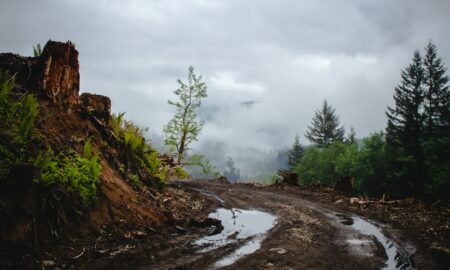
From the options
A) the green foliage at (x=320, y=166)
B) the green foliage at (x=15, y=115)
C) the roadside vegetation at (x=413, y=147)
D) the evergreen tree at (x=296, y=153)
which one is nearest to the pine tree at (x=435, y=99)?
the roadside vegetation at (x=413, y=147)

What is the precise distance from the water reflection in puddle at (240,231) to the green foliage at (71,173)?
8.26 feet

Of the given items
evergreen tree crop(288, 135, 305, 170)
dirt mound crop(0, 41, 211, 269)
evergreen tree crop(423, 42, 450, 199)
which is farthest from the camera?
evergreen tree crop(288, 135, 305, 170)

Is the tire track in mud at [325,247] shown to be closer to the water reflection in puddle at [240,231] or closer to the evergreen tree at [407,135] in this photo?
the water reflection in puddle at [240,231]

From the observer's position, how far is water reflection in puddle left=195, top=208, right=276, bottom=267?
623 centimetres

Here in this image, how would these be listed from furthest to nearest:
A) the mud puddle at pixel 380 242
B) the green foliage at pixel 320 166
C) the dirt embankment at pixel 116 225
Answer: the green foliage at pixel 320 166 → the mud puddle at pixel 380 242 → the dirt embankment at pixel 116 225

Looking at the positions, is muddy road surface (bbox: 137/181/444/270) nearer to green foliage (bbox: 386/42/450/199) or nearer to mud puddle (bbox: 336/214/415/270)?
mud puddle (bbox: 336/214/415/270)

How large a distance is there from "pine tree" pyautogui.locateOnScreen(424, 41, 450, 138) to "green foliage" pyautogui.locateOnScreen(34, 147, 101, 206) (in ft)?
139

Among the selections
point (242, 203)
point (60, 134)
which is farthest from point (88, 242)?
point (242, 203)

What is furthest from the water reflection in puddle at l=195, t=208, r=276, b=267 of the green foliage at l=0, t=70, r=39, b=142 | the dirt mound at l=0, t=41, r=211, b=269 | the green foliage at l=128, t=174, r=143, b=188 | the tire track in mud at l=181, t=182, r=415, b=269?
the green foliage at l=0, t=70, r=39, b=142

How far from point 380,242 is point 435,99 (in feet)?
133

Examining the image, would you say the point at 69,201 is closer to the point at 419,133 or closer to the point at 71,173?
the point at 71,173

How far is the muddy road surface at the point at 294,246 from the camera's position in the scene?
556cm

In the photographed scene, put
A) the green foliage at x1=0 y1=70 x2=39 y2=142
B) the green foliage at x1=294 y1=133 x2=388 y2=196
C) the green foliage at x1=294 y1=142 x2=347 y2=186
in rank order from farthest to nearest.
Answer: the green foliage at x1=294 y1=142 x2=347 y2=186, the green foliage at x1=294 y1=133 x2=388 y2=196, the green foliage at x1=0 y1=70 x2=39 y2=142

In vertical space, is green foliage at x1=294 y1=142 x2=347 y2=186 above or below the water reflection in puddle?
above
